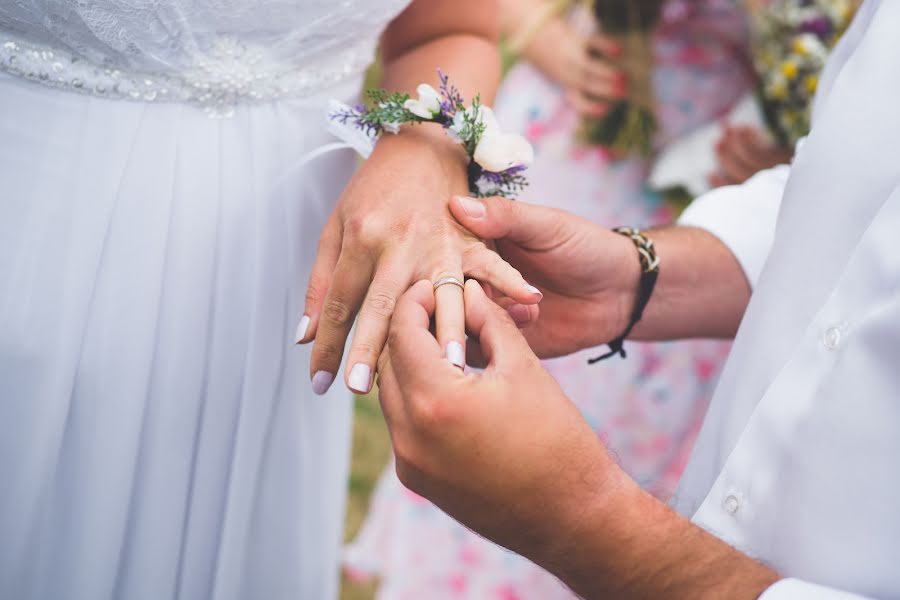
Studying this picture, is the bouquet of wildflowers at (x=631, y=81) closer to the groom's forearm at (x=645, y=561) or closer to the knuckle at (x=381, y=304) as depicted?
the knuckle at (x=381, y=304)

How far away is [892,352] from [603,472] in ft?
1.37

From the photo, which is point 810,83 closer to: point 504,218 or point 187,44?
point 504,218

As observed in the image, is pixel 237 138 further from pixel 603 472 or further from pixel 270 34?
pixel 603 472

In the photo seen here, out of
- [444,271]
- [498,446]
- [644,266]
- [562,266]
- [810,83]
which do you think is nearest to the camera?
[498,446]

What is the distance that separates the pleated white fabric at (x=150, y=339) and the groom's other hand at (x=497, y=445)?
55 cm

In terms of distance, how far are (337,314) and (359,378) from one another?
0.62ft

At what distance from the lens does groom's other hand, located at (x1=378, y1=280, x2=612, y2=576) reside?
87 centimetres

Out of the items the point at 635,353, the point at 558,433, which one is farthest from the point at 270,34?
the point at 635,353

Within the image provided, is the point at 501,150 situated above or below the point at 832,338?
above

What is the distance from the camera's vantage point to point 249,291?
55.5 inches

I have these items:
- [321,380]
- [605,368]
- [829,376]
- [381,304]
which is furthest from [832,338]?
[605,368]

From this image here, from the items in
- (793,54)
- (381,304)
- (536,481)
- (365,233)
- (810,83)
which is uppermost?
(793,54)

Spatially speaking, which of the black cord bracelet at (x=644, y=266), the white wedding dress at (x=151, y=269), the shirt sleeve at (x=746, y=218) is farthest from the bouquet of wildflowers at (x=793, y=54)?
the white wedding dress at (x=151, y=269)

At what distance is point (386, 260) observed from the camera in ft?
3.78
